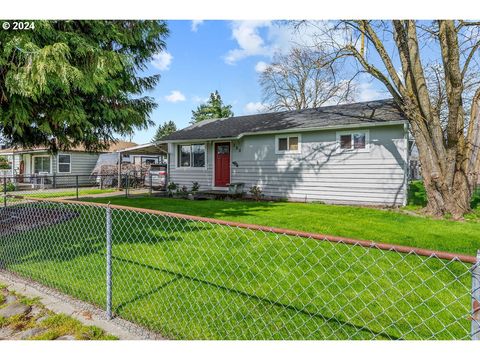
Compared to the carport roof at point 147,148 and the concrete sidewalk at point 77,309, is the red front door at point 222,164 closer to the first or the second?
the carport roof at point 147,148

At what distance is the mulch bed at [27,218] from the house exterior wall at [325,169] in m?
6.91

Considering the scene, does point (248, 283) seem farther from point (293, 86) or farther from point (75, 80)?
point (293, 86)

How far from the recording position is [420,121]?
8.51m

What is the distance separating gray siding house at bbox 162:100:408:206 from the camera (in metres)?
9.66

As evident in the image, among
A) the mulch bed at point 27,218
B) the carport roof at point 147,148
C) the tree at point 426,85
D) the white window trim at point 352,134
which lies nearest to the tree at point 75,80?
the mulch bed at point 27,218

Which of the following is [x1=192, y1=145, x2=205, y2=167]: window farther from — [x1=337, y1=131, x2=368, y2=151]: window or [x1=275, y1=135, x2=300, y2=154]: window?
[x1=337, y1=131, x2=368, y2=151]: window

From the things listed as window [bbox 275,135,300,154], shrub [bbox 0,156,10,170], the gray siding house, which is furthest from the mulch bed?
shrub [bbox 0,156,10,170]

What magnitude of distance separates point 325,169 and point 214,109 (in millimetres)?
36373

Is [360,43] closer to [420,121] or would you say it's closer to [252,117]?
[420,121]

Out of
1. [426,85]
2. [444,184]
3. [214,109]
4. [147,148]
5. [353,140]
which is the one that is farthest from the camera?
[214,109]

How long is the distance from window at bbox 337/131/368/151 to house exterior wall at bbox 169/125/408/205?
142 mm

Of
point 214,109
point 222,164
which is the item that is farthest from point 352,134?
point 214,109

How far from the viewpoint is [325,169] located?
10891mm

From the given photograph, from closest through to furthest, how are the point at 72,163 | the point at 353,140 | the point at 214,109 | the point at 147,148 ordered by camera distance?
the point at 353,140
the point at 147,148
the point at 72,163
the point at 214,109
